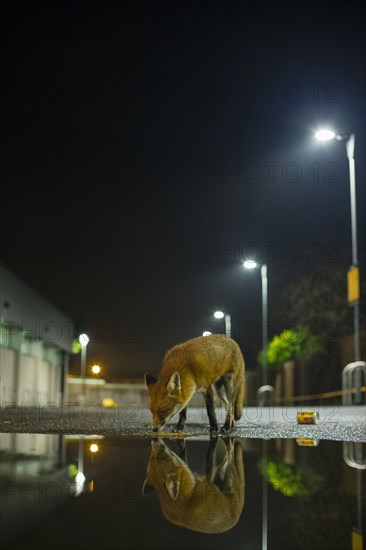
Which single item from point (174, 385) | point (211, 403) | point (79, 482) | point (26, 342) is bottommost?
point (79, 482)

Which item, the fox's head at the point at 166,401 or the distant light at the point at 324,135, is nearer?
the fox's head at the point at 166,401

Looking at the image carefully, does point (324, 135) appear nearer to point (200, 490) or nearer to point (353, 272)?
point (353, 272)

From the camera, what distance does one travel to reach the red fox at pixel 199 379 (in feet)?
26.3

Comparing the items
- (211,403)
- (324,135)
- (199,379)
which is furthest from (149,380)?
(324,135)

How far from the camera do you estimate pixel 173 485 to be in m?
3.10

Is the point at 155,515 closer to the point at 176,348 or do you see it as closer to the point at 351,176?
the point at 176,348

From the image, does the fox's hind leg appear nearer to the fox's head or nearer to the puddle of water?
the fox's head

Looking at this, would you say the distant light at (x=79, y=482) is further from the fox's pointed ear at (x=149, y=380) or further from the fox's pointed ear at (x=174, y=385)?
the fox's pointed ear at (x=149, y=380)

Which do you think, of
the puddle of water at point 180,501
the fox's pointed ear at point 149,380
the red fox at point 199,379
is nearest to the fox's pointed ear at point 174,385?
the red fox at point 199,379

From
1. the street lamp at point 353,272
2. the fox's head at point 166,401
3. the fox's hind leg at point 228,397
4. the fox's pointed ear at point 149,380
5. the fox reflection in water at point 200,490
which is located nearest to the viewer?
the fox reflection in water at point 200,490

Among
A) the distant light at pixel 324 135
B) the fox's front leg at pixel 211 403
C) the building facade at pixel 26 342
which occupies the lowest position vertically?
the fox's front leg at pixel 211 403

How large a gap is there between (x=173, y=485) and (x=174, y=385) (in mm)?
4851

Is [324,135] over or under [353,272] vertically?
over

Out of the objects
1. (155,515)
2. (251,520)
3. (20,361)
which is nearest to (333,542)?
(251,520)
